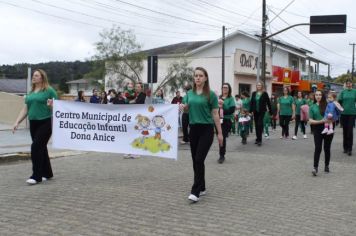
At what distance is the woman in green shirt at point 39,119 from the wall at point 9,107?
14356 mm

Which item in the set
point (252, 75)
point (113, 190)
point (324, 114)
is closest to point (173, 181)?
point (113, 190)

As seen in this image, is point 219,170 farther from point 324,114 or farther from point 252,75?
point 252,75

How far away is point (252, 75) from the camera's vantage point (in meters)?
37.7

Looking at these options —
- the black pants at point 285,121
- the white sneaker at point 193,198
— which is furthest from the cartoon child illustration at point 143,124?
the black pants at point 285,121

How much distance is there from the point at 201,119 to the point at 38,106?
2852 mm

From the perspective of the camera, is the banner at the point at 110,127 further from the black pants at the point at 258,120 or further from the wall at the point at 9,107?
the wall at the point at 9,107

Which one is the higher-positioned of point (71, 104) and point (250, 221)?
point (71, 104)

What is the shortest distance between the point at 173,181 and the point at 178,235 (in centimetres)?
316

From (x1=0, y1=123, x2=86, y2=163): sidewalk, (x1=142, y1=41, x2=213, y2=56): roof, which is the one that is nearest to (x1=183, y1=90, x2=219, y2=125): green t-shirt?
(x1=0, y1=123, x2=86, y2=163): sidewalk

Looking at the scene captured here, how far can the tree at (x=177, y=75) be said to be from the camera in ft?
114

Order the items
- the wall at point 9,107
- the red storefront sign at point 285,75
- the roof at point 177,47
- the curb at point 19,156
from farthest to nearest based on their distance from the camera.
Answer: the roof at point 177,47 → the red storefront sign at point 285,75 → the wall at point 9,107 → the curb at point 19,156

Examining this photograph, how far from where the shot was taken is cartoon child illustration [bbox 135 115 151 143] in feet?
27.8

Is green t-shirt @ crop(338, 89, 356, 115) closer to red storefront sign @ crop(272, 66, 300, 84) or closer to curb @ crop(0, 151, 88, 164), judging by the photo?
curb @ crop(0, 151, 88, 164)

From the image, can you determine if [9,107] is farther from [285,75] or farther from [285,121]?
[285,75]
